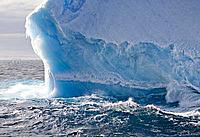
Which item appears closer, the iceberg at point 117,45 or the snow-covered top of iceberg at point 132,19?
the iceberg at point 117,45

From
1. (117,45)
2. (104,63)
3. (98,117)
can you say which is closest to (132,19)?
(117,45)

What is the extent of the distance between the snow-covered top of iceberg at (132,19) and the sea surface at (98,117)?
2.29 meters

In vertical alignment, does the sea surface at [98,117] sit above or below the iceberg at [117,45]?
below

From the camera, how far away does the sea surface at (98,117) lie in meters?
12.8

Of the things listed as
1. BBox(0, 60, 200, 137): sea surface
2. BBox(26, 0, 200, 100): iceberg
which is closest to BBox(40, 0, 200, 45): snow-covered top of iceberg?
BBox(26, 0, 200, 100): iceberg

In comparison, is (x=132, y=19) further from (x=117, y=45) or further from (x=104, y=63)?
(x=104, y=63)

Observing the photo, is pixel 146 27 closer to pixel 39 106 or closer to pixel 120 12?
pixel 120 12

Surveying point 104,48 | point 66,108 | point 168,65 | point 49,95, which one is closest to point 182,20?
point 168,65

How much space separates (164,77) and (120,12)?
10.0ft

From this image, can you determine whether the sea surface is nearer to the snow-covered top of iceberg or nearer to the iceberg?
the iceberg

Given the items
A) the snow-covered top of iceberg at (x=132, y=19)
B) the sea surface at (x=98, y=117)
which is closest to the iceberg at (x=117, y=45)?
the snow-covered top of iceberg at (x=132, y=19)

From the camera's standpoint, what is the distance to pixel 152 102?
1669cm

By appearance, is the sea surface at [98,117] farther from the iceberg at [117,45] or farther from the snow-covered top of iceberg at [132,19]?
the snow-covered top of iceberg at [132,19]

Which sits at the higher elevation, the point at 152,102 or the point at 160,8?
the point at 160,8
